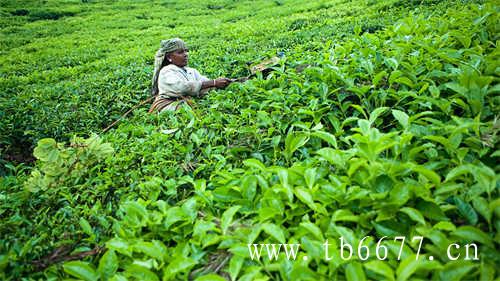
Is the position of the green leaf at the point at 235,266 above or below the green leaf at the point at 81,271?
above

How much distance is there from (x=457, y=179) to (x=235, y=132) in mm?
1492

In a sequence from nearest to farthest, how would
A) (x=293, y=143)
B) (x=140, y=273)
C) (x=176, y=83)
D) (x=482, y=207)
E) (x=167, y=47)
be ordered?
(x=482, y=207)
(x=140, y=273)
(x=293, y=143)
(x=176, y=83)
(x=167, y=47)

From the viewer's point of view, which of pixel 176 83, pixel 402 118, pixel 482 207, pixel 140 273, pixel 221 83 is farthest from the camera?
pixel 221 83

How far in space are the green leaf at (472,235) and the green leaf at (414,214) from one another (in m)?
0.11

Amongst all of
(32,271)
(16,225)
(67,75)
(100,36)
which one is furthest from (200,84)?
(100,36)

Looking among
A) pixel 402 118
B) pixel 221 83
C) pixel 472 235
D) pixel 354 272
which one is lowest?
pixel 354 272

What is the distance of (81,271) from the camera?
5.10 feet

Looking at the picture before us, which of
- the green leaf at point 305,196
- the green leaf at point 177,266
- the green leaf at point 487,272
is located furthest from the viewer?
the green leaf at point 305,196

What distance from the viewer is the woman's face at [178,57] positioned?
402cm

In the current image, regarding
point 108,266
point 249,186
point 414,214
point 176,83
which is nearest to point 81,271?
point 108,266

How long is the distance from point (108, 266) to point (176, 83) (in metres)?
2.49

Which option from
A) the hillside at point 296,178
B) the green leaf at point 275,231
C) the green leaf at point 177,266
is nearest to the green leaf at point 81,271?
the hillside at point 296,178

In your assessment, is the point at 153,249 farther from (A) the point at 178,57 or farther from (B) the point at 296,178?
(A) the point at 178,57

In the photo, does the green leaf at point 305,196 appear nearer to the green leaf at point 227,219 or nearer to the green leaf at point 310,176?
the green leaf at point 310,176
